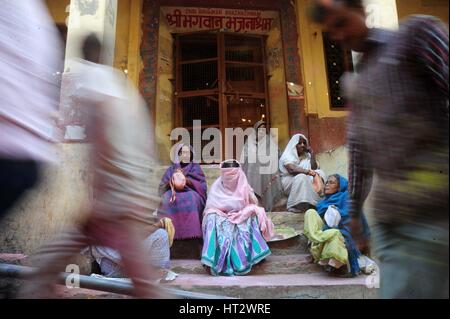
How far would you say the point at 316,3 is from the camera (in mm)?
1619

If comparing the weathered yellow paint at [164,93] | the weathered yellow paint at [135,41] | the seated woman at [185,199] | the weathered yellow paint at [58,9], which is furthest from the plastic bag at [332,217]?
the weathered yellow paint at [58,9]

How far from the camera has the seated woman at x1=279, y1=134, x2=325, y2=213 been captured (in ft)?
16.9

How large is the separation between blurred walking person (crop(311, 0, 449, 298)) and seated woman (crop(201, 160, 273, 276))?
2.54 meters

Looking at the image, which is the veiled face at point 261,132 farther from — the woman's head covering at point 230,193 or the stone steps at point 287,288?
the stone steps at point 287,288

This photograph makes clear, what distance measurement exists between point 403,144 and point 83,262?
337cm

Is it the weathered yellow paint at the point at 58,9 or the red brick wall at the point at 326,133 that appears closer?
the red brick wall at the point at 326,133

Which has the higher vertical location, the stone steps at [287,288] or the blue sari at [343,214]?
the blue sari at [343,214]

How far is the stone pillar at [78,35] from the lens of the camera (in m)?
4.31

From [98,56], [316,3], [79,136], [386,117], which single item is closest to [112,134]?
[98,56]

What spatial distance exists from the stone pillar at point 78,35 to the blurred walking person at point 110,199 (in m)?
2.46

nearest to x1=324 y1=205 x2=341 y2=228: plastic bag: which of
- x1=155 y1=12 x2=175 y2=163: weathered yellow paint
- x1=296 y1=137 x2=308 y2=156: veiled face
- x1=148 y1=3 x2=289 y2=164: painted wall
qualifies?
x1=296 y1=137 x2=308 y2=156: veiled face

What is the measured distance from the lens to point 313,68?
6.96 meters

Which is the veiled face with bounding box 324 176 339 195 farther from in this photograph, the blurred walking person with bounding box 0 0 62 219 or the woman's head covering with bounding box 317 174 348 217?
the blurred walking person with bounding box 0 0 62 219

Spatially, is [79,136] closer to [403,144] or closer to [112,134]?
[112,134]
